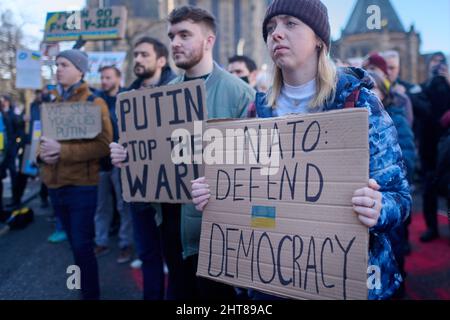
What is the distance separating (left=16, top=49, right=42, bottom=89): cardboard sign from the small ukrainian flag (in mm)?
5341

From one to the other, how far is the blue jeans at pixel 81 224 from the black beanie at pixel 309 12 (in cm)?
188

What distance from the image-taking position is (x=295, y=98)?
157cm

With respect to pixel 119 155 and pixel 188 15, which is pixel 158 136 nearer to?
pixel 119 155

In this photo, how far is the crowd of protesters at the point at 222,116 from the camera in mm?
1377

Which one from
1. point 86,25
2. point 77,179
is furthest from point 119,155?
point 86,25

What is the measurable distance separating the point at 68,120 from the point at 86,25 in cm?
233

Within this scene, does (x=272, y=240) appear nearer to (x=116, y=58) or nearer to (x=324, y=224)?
(x=324, y=224)

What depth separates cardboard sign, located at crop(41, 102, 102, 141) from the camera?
265cm

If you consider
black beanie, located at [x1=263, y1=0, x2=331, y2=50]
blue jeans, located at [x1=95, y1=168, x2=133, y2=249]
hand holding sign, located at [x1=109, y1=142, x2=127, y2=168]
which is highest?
black beanie, located at [x1=263, y1=0, x2=331, y2=50]

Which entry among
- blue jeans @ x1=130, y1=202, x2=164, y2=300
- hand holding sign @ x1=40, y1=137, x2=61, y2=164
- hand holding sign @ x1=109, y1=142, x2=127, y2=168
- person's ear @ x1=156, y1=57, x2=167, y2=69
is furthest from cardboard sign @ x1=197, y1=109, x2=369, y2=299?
person's ear @ x1=156, y1=57, x2=167, y2=69

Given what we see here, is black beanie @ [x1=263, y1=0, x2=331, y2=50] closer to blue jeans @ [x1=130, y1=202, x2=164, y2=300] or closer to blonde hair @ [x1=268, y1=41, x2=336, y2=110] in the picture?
blonde hair @ [x1=268, y1=41, x2=336, y2=110]

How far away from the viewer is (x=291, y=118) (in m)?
1.35

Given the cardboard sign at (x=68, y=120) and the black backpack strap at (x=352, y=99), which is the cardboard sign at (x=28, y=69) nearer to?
the cardboard sign at (x=68, y=120)

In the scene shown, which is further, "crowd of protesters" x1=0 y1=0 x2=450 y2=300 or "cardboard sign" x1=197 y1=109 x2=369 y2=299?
"crowd of protesters" x1=0 y1=0 x2=450 y2=300
